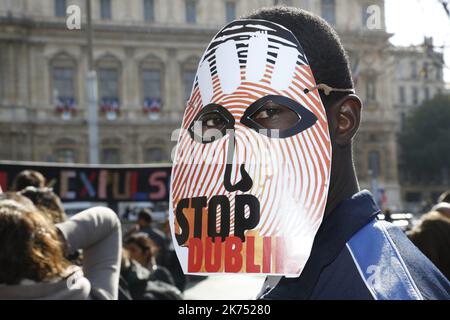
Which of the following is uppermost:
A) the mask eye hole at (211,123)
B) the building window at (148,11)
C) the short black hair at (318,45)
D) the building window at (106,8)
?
the building window at (148,11)

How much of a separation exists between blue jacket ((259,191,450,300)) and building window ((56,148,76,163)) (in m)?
30.6

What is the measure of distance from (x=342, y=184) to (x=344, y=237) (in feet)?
0.36

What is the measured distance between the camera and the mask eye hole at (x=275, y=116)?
41.6 inches

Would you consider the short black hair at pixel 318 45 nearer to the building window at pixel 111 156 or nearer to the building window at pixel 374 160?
the building window at pixel 374 160

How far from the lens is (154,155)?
31.8 metres

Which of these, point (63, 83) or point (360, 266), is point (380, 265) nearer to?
point (360, 266)

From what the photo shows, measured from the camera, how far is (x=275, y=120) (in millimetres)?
1062

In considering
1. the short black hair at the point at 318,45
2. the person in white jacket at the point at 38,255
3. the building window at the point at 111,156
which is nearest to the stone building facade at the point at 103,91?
the building window at the point at 111,156

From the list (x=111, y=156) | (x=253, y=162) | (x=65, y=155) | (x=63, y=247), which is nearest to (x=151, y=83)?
(x=111, y=156)

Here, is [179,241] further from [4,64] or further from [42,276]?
[4,64]

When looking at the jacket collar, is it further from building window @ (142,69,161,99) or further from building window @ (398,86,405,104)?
building window @ (398,86,405,104)

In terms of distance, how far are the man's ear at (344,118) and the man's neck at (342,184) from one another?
0.12ft

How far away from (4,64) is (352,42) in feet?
93.5

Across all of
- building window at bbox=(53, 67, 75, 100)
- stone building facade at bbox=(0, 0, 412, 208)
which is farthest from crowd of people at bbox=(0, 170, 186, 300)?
building window at bbox=(53, 67, 75, 100)
